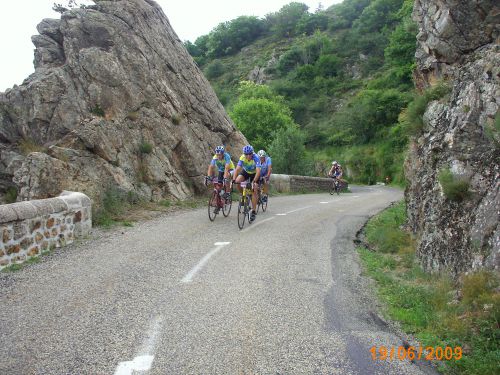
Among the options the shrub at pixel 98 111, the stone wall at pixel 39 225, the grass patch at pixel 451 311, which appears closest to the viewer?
the grass patch at pixel 451 311

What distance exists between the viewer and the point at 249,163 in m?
13.1

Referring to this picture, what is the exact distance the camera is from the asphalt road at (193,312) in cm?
410

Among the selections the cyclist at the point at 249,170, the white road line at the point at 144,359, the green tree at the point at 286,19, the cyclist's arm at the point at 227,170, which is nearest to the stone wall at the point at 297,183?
the cyclist's arm at the point at 227,170

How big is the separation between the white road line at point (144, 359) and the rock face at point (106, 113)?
9.24 m

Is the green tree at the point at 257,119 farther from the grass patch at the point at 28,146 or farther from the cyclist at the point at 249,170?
the cyclist at the point at 249,170

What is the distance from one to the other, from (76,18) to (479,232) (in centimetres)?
1896

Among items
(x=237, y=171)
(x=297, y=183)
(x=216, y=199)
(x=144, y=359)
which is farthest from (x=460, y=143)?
(x=297, y=183)

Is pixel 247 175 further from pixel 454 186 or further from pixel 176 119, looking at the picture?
pixel 176 119

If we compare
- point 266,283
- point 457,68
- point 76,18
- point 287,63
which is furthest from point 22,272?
point 287,63

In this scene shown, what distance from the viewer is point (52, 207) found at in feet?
30.6

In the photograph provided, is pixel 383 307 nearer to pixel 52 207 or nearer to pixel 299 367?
pixel 299 367

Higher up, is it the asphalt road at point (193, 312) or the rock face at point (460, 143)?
the rock face at point (460, 143)

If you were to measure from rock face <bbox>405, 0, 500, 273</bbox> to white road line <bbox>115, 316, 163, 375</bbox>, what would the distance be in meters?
4.19
